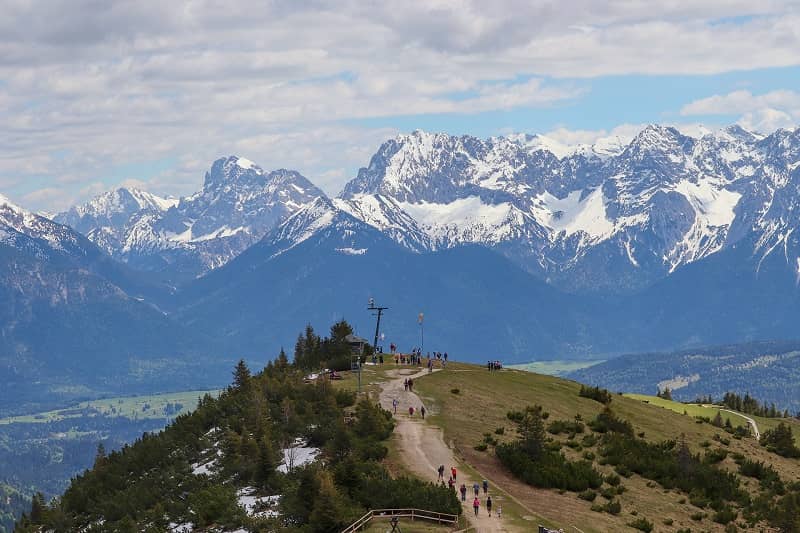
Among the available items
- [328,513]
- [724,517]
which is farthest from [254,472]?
[724,517]

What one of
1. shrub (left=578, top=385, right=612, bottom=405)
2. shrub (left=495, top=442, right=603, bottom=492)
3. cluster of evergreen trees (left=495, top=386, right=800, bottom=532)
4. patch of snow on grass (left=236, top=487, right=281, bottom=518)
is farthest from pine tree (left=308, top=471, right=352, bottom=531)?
shrub (left=578, top=385, right=612, bottom=405)

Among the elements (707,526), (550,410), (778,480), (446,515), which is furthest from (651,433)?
(446,515)

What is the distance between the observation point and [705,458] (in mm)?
112562

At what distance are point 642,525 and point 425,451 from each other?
2146 centimetres

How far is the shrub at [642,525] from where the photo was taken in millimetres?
84375

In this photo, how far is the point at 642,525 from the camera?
84.8 meters

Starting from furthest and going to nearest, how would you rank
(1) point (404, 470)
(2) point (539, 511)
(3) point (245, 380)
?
(3) point (245, 380)
(1) point (404, 470)
(2) point (539, 511)

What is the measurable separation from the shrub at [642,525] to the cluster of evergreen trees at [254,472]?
13.3 m

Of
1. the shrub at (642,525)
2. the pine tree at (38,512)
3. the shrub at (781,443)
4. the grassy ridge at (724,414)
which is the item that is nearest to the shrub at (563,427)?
the shrub at (781,443)

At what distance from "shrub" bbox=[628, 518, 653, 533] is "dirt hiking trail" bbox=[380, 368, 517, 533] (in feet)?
32.0

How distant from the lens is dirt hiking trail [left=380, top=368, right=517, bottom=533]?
80.7m

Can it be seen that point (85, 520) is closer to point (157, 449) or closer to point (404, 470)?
point (157, 449)

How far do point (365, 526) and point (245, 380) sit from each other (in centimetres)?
7874

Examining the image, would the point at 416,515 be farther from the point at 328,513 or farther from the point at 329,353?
the point at 329,353
